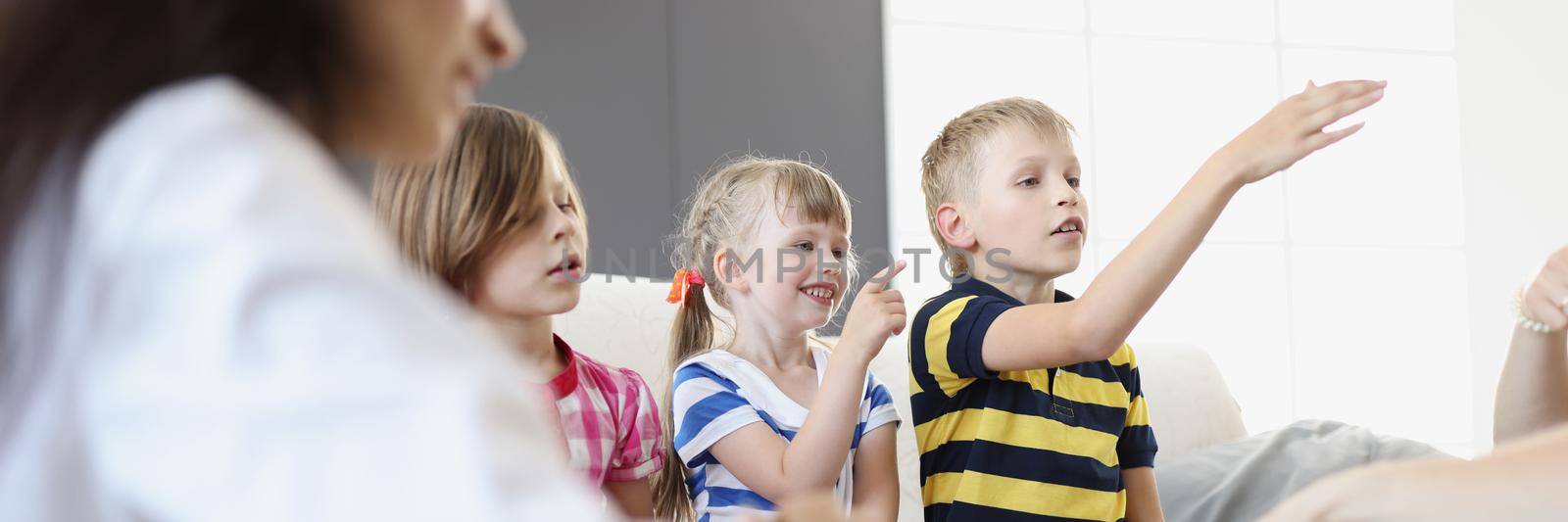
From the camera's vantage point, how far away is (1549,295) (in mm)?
1114

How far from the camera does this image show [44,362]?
310mm

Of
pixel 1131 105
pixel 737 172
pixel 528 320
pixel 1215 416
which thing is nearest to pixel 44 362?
pixel 528 320

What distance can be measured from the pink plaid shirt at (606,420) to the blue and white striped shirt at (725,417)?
39mm

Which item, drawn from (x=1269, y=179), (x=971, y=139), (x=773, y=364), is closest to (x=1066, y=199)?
(x=971, y=139)

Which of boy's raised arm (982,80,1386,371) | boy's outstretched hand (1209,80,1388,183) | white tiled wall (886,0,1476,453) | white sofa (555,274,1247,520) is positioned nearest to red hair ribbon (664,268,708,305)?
white sofa (555,274,1247,520)

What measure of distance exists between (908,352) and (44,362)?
1286 mm

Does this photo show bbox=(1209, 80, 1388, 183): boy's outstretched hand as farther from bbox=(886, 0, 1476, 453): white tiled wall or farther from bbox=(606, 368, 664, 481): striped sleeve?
bbox=(886, 0, 1476, 453): white tiled wall

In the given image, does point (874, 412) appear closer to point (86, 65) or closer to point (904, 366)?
point (904, 366)

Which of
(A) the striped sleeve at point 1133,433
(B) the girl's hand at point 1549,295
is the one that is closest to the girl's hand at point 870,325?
(A) the striped sleeve at point 1133,433

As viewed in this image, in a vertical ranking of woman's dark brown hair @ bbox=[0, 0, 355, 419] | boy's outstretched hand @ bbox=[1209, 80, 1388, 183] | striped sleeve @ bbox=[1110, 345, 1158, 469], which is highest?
boy's outstretched hand @ bbox=[1209, 80, 1388, 183]

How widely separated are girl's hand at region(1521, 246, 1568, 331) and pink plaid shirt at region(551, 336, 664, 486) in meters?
0.92

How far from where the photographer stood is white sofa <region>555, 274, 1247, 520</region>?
5.71 feet

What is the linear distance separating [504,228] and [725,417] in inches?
13.3

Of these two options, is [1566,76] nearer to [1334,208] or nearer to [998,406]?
[1334,208]
